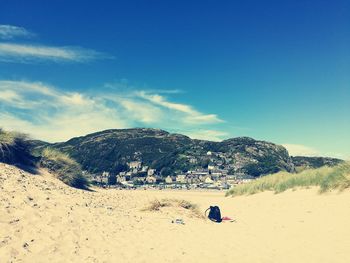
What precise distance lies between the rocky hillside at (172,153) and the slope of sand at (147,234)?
39.2 metres

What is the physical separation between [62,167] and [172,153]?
46.0m

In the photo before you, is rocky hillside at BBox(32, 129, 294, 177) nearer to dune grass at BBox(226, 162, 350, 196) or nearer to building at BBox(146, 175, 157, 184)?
building at BBox(146, 175, 157, 184)

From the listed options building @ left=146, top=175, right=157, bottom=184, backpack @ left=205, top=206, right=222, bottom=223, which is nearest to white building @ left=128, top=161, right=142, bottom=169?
building @ left=146, top=175, right=157, bottom=184

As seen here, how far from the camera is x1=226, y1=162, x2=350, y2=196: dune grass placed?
14273 millimetres

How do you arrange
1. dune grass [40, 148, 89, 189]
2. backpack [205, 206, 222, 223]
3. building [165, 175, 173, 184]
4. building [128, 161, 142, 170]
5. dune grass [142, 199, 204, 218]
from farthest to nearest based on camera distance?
building [128, 161, 142, 170] < building [165, 175, 173, 184] < dune grass [40, 148, 89, 189] < dune grass [142, 199, 204, 218] < backpack [205, 206, 222, 223]

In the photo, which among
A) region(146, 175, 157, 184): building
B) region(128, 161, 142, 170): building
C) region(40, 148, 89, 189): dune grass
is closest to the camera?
region(40, 148, 89, 189): dune grass

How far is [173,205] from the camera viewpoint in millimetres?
15031

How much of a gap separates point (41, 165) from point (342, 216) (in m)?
14.9

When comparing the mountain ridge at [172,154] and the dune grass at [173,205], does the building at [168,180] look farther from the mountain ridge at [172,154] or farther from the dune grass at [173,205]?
the dune grass at [173,205]

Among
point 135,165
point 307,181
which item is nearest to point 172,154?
point 135,165

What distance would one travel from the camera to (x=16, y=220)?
778cm

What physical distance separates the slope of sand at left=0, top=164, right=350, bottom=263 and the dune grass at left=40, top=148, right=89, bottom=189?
552cm

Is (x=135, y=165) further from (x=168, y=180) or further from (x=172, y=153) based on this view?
(x=172, y=153)

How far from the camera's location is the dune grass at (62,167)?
60.4ft
